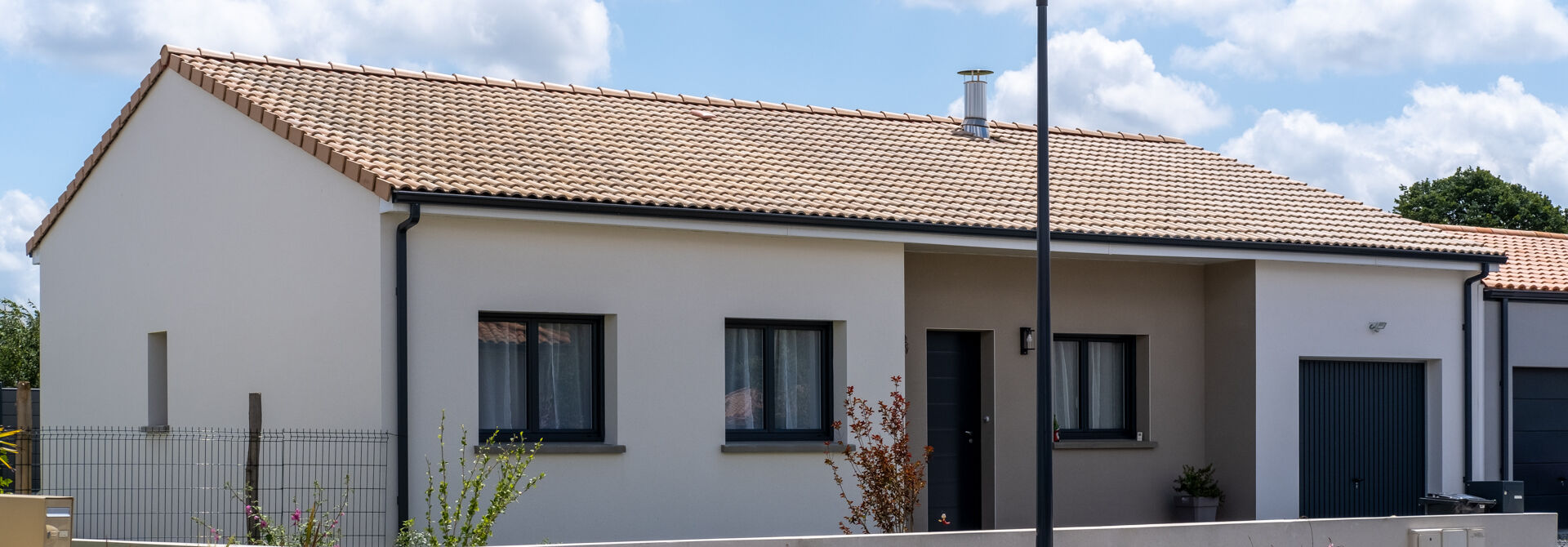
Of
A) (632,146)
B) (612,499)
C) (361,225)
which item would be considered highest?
(632,146)

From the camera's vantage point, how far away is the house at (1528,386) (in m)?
18.5

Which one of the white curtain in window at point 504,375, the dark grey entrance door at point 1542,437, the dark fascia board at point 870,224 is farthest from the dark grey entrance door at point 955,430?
the dark grey entrance door at point 1542,437

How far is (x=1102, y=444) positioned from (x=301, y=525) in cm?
863

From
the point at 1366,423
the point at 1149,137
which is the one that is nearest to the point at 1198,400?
the point at 1366,423

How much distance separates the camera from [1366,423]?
56.6 feet

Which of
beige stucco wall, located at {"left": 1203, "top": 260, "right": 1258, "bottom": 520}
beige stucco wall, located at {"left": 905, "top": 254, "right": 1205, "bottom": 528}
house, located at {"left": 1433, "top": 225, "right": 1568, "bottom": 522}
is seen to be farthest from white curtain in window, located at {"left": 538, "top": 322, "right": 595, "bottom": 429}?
house, located at {"left": 1433, "top": 225, "right": 1568, "bottom": 522}

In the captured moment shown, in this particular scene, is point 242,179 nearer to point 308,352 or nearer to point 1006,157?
point 308,352

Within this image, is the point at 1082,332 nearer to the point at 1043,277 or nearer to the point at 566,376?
the point at 566,376

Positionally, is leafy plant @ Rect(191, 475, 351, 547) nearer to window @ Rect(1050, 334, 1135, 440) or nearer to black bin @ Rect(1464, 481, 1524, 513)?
window @ Rect(1050, 334, 1135, 440)

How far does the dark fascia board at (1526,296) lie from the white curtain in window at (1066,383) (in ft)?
17.3

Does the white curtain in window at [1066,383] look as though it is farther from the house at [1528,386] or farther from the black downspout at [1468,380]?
the house at [1528,386]

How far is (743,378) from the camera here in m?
14.4

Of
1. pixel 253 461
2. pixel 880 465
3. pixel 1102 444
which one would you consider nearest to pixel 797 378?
pixel 880 465

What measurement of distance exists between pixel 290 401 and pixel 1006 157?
903cm
